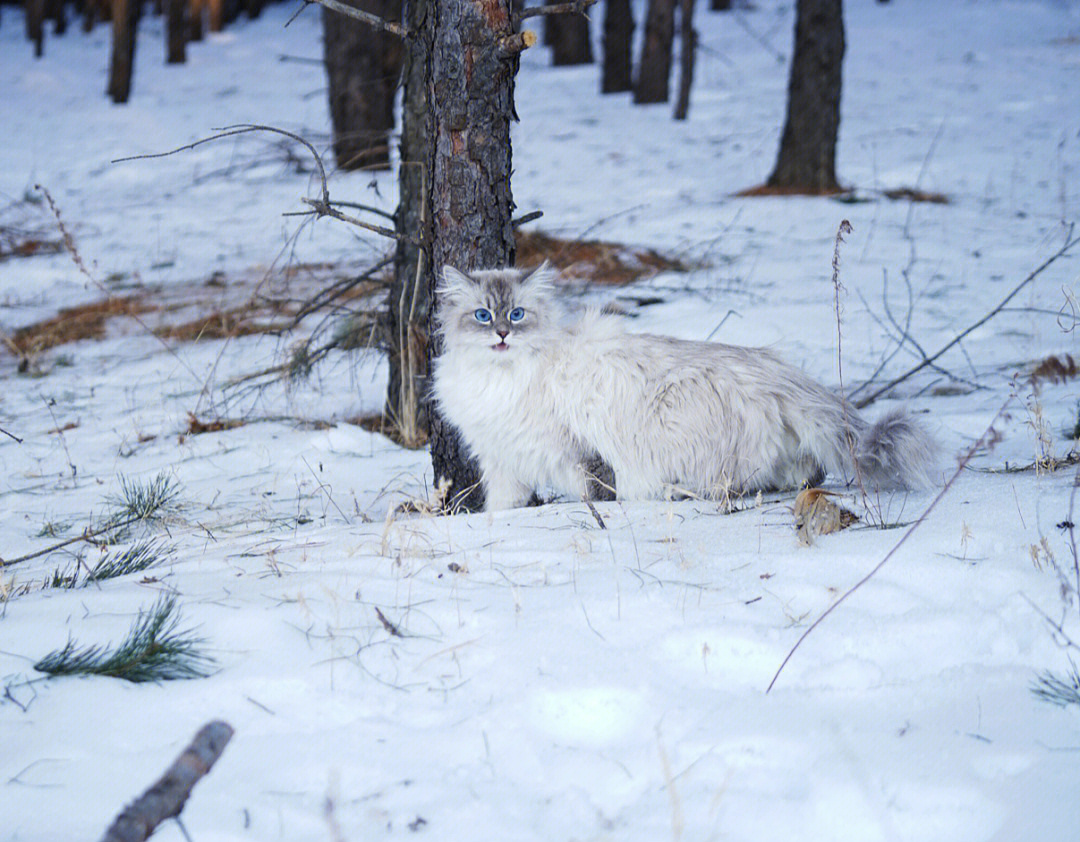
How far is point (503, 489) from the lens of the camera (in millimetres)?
4309

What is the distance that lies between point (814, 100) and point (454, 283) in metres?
7.51

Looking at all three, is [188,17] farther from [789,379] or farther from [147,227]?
[789,379]

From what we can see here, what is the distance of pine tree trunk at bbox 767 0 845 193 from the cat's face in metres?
7.14

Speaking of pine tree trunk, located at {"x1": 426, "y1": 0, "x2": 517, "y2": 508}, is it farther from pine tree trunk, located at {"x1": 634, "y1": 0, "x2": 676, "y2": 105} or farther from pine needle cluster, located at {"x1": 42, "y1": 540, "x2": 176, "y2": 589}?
pine tree trunk, located at {"x1": 634, "y1": 0, "x2": 676, "y2": 105}

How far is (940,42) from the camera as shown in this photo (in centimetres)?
2084

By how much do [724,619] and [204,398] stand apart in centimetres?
448

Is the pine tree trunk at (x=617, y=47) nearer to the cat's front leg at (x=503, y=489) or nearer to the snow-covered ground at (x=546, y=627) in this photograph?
the snow-covered ground at (x=546, y=627)

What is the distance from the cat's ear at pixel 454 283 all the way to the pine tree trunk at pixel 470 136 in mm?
219

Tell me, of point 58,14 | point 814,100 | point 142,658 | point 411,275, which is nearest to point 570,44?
point 814,100

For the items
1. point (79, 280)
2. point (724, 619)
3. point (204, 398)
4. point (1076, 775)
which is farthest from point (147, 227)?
point (1076, 775)

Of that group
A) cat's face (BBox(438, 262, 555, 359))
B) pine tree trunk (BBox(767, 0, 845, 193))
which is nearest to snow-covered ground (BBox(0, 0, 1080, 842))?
cat's face (BBox(438, 262, 555, 359))

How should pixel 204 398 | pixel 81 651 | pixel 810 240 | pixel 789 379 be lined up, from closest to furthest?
1. pixel 81 651
2. pixel 789 379
3. pixel 204 398
4. pixel 810 240

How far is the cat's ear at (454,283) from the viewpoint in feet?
13.1

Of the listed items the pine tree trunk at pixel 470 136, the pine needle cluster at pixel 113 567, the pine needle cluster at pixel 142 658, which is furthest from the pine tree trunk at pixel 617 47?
the pine needle cluster at pixel 142 658
